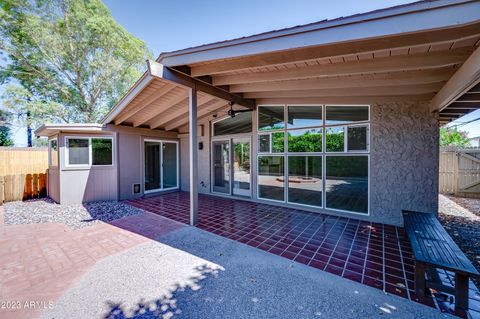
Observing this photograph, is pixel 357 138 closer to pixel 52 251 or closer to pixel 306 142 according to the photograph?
pixel 306 142

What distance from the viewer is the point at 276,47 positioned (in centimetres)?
280

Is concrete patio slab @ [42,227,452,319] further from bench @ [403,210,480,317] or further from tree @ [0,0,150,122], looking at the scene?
tree @ [0,0,150,122]

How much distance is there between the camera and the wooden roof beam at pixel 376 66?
99.9 inches

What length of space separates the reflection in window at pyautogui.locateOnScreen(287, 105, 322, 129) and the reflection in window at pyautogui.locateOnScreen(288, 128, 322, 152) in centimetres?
19

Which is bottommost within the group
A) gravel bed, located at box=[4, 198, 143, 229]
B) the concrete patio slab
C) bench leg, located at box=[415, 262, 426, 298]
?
the concrete patio slab

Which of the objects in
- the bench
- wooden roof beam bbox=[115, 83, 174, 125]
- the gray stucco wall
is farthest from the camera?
the gray stucco wall

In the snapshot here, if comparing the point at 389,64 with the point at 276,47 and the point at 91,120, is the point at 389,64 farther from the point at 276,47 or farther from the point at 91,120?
the point at 91,120

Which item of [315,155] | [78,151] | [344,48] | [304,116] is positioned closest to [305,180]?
[315,155]

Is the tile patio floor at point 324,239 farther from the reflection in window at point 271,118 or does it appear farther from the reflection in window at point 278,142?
the reflection in window at point 271,118

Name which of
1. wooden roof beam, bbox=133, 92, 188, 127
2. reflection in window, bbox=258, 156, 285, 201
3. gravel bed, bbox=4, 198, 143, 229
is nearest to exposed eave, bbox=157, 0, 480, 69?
wooden roof beam, bbox=133, 92, 188, 127

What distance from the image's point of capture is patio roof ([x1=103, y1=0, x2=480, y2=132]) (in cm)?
202

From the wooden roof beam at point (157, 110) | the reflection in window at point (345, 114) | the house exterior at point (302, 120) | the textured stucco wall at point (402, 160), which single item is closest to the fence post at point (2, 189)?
the house exterior at point (302, 120)

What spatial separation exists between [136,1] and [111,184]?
314 inches

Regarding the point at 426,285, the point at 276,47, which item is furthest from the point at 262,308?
the point at 276,47
